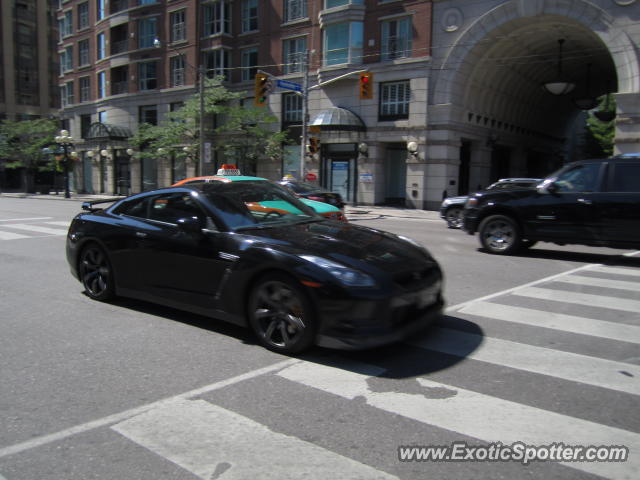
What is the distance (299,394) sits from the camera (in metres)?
3.66

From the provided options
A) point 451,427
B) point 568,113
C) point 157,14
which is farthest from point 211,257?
point 568,113

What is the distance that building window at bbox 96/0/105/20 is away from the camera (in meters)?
44.1

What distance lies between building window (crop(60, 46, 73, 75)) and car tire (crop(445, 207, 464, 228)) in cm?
4592

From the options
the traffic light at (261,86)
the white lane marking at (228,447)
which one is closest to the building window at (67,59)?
the traffic light at (261,86)

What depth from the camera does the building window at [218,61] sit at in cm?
3578

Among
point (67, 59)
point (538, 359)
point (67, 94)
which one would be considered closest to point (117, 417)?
point (538, 359)

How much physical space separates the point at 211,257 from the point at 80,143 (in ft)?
162

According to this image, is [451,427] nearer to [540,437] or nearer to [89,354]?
[540,437]

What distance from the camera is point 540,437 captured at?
10.0 ft

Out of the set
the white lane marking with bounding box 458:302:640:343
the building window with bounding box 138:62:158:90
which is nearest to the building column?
the white lane marking with bounding box 458:302:640:343

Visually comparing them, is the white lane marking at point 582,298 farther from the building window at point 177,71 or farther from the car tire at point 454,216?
the building window at point 177,71

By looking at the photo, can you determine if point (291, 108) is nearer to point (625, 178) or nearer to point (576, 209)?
point (576, 209)

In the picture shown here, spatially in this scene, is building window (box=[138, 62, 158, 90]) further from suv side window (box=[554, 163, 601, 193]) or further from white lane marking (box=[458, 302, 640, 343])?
white lane marking (box=[458, 302, 640, 343])

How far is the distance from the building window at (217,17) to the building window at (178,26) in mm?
2035
